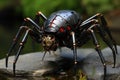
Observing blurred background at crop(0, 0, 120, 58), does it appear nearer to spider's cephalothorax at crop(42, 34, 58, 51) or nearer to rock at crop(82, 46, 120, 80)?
rock at crop(82, 46, 120, 80)

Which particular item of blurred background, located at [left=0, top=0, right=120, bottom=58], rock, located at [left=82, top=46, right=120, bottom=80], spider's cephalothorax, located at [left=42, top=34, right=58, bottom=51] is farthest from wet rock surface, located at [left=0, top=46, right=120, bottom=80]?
blurred background, located at [left=0, top=0, right=120, bottom=58]

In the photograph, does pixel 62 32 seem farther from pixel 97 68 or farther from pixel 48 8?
pixel 48 8

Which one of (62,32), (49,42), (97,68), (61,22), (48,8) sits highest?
(48,8)

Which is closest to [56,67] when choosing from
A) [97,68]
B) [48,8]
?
[97,68]

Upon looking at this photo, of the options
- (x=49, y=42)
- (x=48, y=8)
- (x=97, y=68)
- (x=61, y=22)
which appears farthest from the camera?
(x=48, y=8)

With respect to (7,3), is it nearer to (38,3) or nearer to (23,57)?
(38,3)

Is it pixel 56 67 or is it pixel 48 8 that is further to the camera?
pixel 48 8

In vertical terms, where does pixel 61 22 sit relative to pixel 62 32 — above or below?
above

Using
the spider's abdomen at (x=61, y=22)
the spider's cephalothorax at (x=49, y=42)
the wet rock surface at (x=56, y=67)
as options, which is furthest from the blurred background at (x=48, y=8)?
the spider's cephalothorax at (x=49, y=42)

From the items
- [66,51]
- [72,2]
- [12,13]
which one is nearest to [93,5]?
[72,2]
